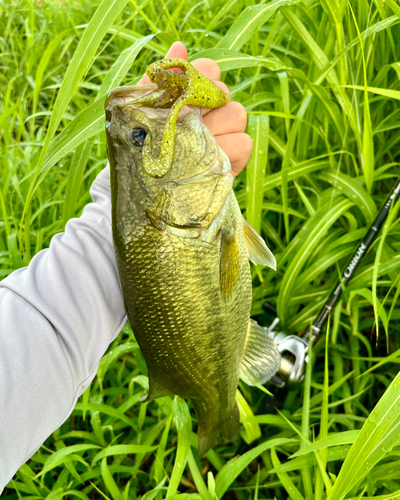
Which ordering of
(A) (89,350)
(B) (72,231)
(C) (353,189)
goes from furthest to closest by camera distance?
(C) (353,189)
(B) (72,231)
(A) (89,350)

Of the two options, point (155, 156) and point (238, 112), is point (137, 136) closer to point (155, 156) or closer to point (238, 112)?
point (155, 156)

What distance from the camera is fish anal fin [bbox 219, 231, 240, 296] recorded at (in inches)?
49.9

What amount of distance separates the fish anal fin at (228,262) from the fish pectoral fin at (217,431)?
68cm

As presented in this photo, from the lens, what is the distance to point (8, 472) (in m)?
1.18

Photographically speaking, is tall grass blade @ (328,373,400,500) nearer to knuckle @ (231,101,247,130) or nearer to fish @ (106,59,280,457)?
fish @ (106,59,280,457)

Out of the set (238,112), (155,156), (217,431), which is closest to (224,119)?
(238,112)

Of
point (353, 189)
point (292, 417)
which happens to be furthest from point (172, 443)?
point (353, 189)

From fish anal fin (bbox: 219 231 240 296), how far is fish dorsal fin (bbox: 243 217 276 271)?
13 cm

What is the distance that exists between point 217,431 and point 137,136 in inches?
50.5

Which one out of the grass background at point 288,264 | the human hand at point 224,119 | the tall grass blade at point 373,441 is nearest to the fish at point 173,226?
the human hand at point 224,119

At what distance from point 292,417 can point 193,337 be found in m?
0.99

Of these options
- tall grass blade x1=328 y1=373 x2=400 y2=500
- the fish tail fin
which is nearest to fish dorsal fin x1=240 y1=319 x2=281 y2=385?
the fish tail fin

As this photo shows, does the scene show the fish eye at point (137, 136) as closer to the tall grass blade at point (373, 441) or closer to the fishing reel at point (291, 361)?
the tall grass blade at point (373, 441)

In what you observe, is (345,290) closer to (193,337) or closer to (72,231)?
(193,337)
